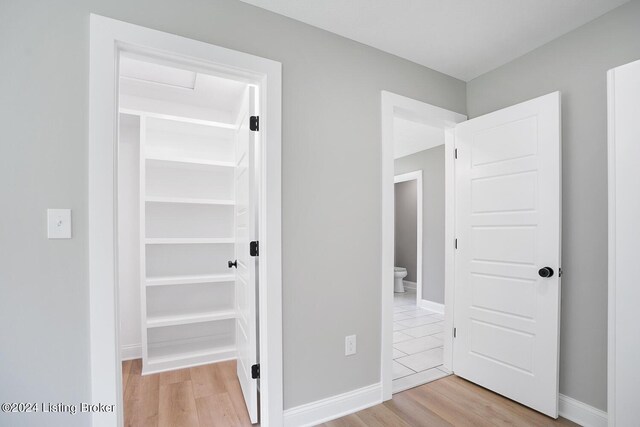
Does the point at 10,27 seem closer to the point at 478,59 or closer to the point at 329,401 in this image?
the point at 329,401

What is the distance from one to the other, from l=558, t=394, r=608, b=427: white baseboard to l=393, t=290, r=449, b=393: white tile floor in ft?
2.58

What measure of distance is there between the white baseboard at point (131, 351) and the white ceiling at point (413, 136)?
3.62 m

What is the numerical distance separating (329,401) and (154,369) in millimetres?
1628

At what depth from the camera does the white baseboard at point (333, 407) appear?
6.02 ft

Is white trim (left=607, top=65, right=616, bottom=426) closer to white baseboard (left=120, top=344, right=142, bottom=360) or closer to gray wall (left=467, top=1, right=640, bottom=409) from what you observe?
gray wall (left=467, top=1, right=640, bottom=409)

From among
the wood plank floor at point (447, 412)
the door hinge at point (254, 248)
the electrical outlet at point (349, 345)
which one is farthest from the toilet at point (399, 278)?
the door hinge at point (254, 248)

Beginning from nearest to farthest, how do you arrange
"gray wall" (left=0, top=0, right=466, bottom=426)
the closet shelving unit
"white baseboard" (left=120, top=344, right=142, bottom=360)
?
"gray wall" (left=0, top=0, right=466, bottom=426)
the closet shelving unit
"white baseboard" (left=120, top=344, right=142, bottom=360)

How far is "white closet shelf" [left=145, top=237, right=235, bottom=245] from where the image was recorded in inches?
104

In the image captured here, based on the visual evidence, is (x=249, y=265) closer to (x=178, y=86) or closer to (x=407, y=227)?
(x=178, y=86)

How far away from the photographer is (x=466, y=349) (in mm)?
2430

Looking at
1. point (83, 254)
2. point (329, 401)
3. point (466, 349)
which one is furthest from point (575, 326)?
point (83, 254)

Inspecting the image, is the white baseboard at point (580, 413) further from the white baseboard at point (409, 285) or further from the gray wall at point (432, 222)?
the white baseboard at point (409, 285)

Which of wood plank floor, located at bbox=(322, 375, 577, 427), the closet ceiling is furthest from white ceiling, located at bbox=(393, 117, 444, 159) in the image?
wood plank floor, located at bbox=(322, 375, 577, 427)

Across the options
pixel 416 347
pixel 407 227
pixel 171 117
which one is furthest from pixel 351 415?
pixel 407 227
